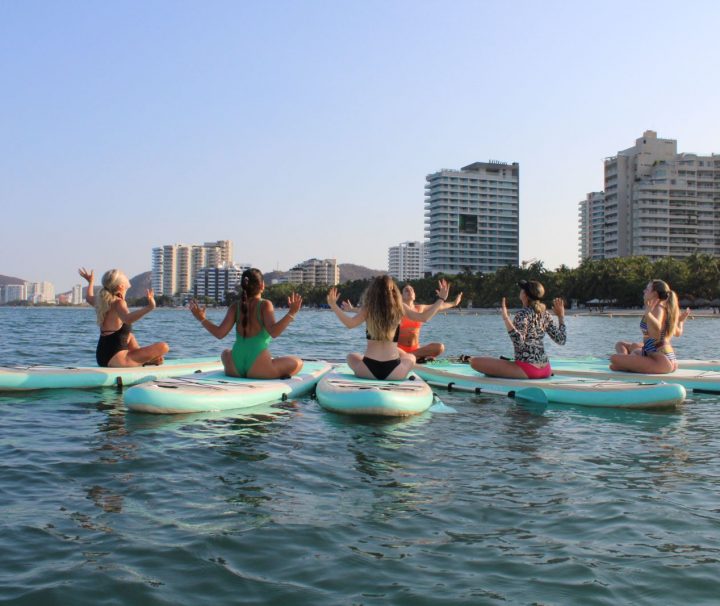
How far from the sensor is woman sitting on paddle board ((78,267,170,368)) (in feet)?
38.7

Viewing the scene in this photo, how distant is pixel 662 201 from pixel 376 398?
165 m

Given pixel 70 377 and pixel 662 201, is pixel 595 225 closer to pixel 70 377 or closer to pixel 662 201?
pixel 662 201

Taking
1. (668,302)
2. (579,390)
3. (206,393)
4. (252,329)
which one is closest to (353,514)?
(206,393)

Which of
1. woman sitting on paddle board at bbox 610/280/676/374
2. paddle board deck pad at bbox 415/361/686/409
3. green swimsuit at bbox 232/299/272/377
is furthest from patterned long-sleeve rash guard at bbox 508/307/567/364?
green swimsuit at bbox 232/299/272/377

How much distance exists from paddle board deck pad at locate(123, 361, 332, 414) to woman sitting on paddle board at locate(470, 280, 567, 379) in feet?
Answer: 11.4

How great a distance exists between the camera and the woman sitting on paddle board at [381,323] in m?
10.1

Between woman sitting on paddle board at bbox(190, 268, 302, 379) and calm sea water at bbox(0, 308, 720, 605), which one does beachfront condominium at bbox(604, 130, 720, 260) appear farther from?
calm sea water at bbox(0, 308, 720, 605)

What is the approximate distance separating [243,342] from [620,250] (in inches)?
6598

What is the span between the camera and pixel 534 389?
11117 mm

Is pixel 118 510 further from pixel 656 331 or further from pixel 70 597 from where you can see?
pixel 656 331

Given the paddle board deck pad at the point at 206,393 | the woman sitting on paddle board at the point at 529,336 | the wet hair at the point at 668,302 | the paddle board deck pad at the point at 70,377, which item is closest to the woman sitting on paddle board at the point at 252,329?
the paddle board deck pad at the point at 206,393

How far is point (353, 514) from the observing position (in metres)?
5.30

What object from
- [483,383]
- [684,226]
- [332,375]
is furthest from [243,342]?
[684,226]

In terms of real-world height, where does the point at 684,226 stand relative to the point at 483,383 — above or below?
above
